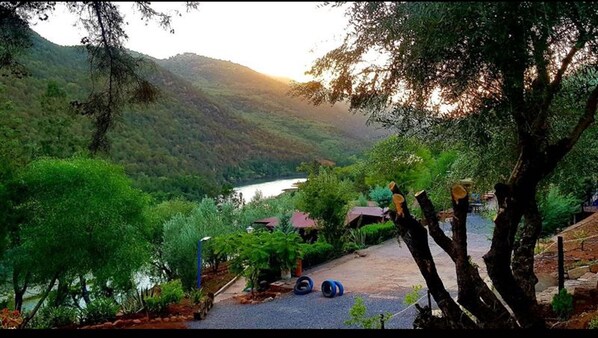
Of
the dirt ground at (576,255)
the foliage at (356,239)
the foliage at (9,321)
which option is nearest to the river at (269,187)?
the foliage at (356,239)

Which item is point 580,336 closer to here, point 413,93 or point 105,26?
point 413,93

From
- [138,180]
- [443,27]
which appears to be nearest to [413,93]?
[443,27]

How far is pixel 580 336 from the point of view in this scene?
2.72 meters

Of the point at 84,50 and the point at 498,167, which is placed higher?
the point at 84,50

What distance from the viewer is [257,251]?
12.5 meters

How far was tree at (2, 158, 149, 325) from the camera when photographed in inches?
448

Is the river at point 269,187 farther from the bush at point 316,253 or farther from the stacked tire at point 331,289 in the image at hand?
the stacked tire at point 331,289

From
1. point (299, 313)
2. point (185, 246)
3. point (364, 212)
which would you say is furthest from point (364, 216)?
point (299, 313)

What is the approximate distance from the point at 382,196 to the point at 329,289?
16.1 m

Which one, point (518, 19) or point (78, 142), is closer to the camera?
point (518, 19)

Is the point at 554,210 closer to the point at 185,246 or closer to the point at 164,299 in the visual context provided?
the point at 164,299

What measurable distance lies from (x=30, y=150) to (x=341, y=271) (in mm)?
11527

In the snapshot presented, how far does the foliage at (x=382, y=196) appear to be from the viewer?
2717 cm

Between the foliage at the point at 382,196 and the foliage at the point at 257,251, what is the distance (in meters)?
14.2
